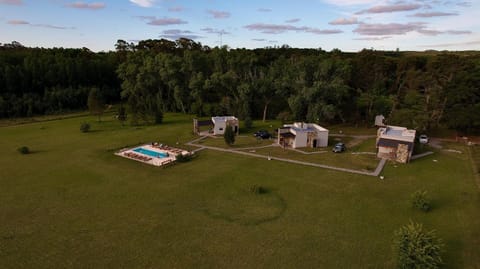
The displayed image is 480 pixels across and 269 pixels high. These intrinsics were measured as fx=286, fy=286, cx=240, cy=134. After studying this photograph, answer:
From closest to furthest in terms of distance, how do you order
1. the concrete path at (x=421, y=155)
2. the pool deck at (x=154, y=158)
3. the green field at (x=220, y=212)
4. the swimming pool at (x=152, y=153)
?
the green field at (x=220, y=212) < the pool deck at (x=154, y=158) < the concrete path at (x=421, y=155) < the swimming pool at (x=152, y=153)

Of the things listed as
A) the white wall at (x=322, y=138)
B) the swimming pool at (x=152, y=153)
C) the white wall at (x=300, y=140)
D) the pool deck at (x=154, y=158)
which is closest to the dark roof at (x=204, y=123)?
the pool deck at (x=154, y=158)

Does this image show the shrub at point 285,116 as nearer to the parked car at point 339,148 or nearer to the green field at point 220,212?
the parked car at point 339,148

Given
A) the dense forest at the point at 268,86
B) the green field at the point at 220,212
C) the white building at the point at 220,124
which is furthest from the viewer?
the white building at the point at 220,124

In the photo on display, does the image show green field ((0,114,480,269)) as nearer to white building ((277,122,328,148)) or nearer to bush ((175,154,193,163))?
bush ((175,154,193,163))

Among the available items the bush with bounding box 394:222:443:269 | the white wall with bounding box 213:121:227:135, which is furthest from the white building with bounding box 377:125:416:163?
the white wall with bounding box 213:121:227:135

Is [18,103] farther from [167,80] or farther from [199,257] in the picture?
[199,257]

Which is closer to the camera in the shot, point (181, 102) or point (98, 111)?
point (98, 111)

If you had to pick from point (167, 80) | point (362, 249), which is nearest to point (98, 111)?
point (167, 80)
